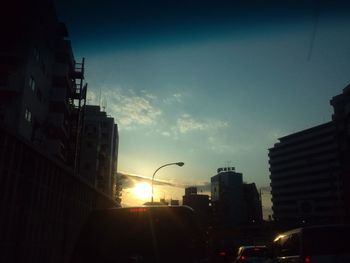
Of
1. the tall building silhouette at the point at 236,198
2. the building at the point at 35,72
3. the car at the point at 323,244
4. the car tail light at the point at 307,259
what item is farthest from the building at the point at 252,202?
the car tail light at the point at 307,259

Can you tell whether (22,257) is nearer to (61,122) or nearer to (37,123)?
(37,123)

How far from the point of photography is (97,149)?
73.1m

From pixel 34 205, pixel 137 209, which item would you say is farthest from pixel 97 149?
pixel 137 209

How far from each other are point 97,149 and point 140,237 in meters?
68.5

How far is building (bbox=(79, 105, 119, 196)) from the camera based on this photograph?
71.0m

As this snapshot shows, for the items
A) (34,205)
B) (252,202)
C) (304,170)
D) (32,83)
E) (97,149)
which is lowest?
(34,205)

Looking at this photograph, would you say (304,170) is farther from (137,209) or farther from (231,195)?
(137,209)

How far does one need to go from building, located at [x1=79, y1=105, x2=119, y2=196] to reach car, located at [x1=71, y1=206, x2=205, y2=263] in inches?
2030

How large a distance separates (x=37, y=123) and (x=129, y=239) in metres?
36.0

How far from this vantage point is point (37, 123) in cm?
3962

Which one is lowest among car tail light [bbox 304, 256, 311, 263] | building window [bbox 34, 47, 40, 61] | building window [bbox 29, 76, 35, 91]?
car tail light [bbox 304, 256, 311, 263]

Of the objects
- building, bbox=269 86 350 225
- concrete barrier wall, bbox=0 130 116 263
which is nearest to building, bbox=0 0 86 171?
concrete barrier wall, bbox=0 130 116 263

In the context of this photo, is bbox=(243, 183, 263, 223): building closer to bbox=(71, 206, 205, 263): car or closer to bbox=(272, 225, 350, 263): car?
bbox=(272, 225, 350, 263): car

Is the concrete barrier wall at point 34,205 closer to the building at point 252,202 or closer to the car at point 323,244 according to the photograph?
the car at point 323,244
